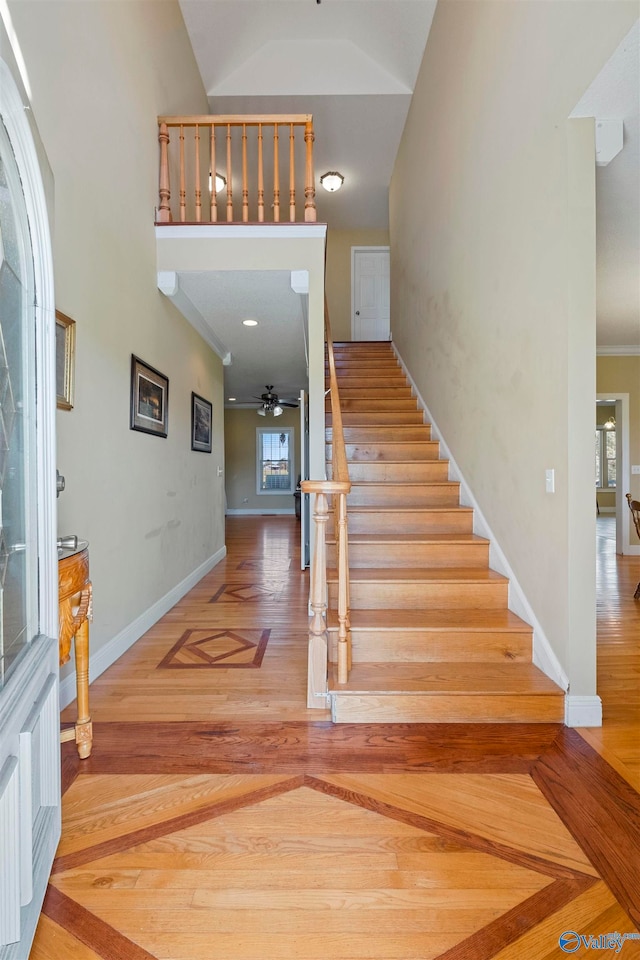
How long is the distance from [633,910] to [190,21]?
689 centimetres

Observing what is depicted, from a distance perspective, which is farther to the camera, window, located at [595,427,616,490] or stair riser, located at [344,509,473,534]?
window, located at [595,427,616,490]

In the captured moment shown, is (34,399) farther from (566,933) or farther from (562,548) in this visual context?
(562,548)

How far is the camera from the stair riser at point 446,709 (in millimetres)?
2074

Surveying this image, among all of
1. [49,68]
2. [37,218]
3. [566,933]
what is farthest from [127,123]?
[566,933]

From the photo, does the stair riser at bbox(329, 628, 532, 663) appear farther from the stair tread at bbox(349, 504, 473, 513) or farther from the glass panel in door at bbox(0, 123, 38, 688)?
the glass panel in door at bbox(0, 123, 38, 688)

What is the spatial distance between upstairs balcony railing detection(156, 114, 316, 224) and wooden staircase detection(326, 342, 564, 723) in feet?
6.95

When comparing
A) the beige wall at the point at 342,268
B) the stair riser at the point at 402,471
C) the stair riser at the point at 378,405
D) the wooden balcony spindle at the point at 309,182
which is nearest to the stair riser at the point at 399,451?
the stair riser at the point at 402,471

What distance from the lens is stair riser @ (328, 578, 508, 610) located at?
2.68m

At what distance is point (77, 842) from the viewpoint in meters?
1.42

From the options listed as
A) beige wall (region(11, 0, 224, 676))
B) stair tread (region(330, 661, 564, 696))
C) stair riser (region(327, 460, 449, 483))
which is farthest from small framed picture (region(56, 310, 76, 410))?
stair riser (region(327, 460, 449, 483))

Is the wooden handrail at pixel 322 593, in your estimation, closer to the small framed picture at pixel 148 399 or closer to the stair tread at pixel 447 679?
the stair tread at pixel 447 679

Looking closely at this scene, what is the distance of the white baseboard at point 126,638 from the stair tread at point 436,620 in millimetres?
1305

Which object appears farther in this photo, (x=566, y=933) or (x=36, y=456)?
(x=36, y=456)

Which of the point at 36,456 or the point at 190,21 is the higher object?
the point at 190,21
